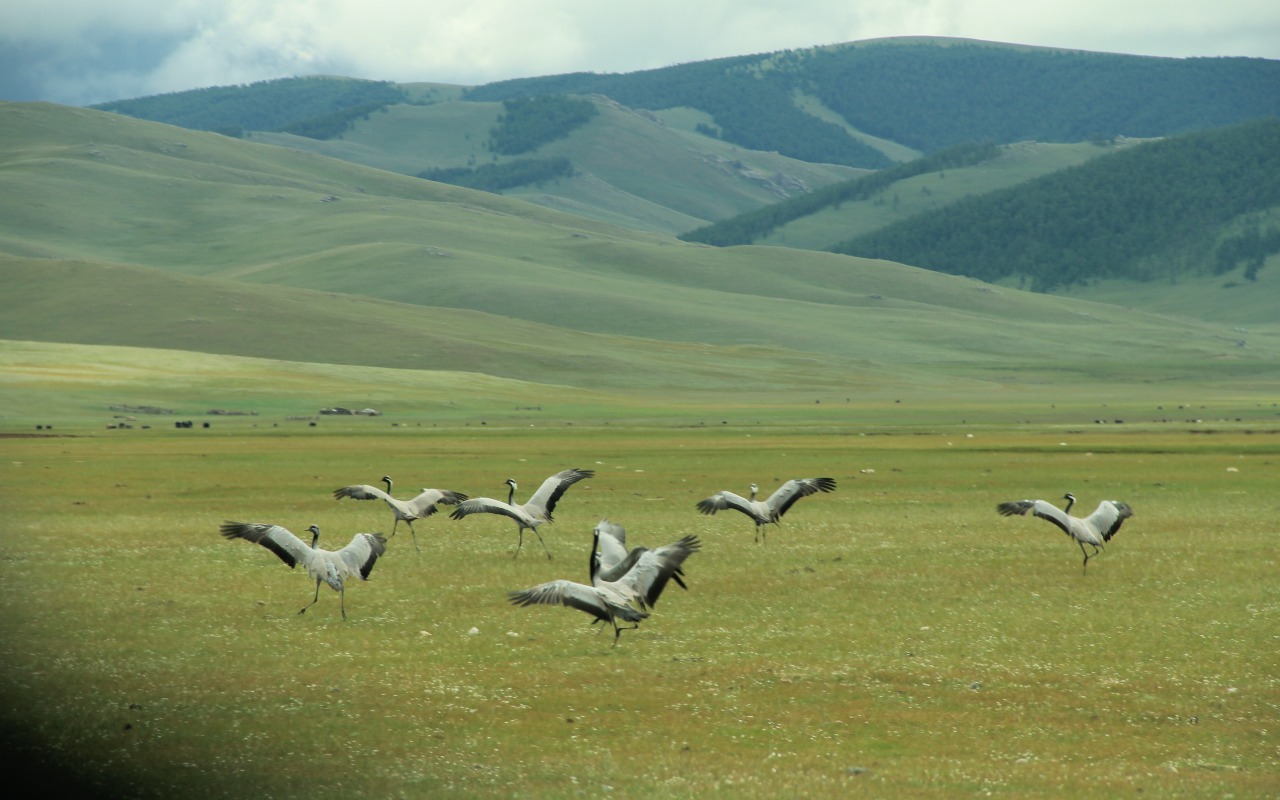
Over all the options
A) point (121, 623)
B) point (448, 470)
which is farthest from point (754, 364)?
point (121, 623)

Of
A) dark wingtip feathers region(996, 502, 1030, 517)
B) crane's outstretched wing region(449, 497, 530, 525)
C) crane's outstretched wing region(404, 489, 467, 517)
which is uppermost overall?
dark wingtip feathers region(996, 502, 1030, 517)

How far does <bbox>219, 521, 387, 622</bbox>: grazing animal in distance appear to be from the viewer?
1551cm

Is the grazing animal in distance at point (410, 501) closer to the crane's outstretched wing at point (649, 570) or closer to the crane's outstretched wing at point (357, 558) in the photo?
the crane's outstretched wing at point (357, 558)

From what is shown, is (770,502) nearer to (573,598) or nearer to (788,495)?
(788,495)

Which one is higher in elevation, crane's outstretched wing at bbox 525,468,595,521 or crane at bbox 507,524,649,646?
crane's outstretched wing at bbox 525,468,595,521

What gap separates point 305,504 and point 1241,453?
37.4m

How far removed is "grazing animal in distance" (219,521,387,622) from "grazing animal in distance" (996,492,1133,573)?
8865 mm

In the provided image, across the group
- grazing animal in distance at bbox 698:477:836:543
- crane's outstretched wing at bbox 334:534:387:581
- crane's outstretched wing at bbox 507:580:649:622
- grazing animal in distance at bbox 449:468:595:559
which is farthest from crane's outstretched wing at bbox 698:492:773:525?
crane's outstretched wing at bbox 507:580:649:622

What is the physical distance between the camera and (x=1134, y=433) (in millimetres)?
70125

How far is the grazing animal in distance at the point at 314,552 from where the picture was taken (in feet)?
50.9

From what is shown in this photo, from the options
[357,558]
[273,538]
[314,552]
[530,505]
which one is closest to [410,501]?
[530,505]

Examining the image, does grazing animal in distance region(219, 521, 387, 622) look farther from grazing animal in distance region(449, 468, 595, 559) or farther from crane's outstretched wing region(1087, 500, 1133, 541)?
crane's outstretched wing region(1087, 500, 1133, 541)

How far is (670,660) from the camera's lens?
15.6m

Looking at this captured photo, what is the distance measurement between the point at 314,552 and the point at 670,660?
4.20m
